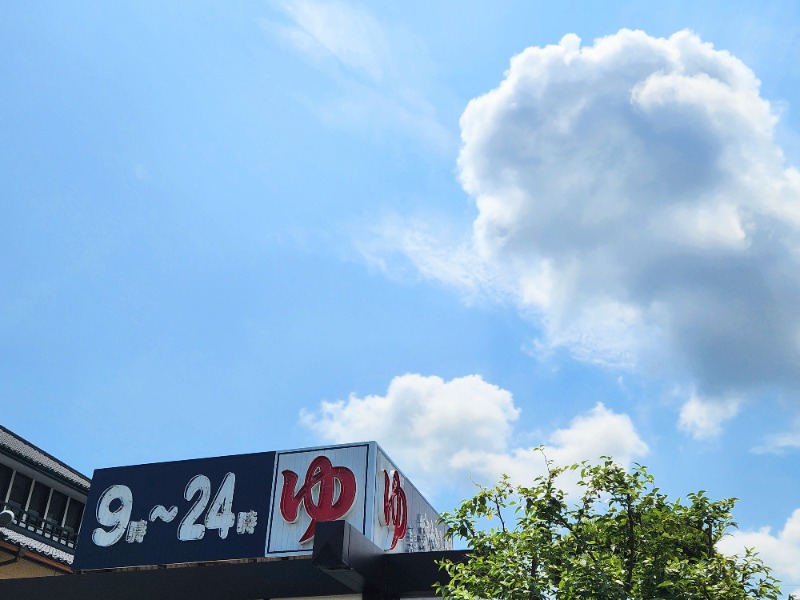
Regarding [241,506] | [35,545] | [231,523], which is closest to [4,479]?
[35,545]

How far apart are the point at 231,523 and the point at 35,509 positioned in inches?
745

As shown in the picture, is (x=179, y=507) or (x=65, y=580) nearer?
(x=65, y=580)

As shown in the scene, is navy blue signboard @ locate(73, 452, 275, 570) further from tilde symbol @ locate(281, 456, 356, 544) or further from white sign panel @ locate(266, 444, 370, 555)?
tilde symbol @ locate(281, 456, 356, 544)

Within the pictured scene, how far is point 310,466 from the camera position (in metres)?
30.4

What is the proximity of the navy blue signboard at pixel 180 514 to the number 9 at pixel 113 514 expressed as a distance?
0.05 ft

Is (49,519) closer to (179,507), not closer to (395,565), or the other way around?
(179,507)

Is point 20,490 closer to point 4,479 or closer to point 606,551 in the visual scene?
point 4,479

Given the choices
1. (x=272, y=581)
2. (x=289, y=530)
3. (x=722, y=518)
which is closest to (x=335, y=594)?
(x=272, y=581)

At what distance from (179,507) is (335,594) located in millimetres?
8944

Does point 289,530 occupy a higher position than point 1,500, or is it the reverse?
point 1,500

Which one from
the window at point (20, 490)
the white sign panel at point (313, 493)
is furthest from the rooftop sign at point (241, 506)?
the window at point (20, 490)

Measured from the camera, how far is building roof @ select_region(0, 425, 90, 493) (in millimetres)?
41688

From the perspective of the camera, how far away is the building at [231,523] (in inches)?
1025

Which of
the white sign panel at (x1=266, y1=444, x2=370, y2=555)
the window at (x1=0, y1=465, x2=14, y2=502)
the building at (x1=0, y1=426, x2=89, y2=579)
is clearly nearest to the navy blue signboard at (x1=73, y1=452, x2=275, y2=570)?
the white sign panel at (x1=266, y1=444, x2=370, y2=555)
